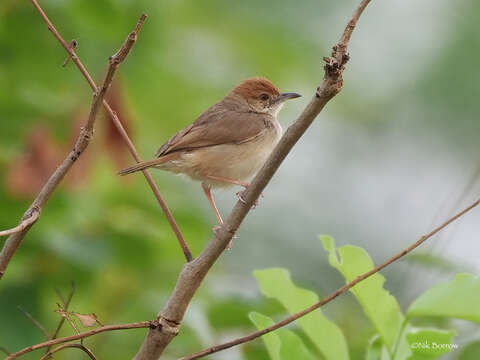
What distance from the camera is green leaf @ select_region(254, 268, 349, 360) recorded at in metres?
2.44

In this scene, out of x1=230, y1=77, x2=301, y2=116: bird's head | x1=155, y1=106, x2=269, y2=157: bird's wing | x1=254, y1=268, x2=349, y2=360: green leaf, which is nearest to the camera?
x1=254, y1=268, x2=349, y2=360: green leaf

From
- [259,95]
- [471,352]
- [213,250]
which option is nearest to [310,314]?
[213,250]

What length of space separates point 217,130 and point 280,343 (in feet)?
7.23

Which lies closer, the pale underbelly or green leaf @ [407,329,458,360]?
green leaf @ [407,329,458,360]

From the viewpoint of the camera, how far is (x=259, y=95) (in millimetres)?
5145

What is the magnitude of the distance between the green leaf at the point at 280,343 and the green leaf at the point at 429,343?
1.10 ft

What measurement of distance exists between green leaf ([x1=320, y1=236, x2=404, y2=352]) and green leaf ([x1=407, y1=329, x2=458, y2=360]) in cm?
8

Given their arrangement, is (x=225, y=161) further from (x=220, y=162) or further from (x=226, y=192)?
(x=226, y=192)

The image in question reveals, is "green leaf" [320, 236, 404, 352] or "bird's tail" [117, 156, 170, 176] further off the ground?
"bird's tail" [117, 156, 170, 176]

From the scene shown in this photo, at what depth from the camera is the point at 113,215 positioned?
14.3 ft

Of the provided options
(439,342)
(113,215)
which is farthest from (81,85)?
(439,342)

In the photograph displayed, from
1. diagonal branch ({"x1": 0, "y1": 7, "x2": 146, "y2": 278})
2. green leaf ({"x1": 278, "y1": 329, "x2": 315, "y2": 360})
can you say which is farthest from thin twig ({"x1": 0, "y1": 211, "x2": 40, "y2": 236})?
green leaf ({"x1": 278, "y1": 329, "x2": 315, "y2": 360})

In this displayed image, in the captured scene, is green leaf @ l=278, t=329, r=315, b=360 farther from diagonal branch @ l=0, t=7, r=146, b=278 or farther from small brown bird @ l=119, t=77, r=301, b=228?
small brown bird @ l=119, t=77, r=301, b=228

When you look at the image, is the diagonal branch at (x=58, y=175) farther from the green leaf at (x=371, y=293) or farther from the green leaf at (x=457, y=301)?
the green leaf at (x=457, y=301)
